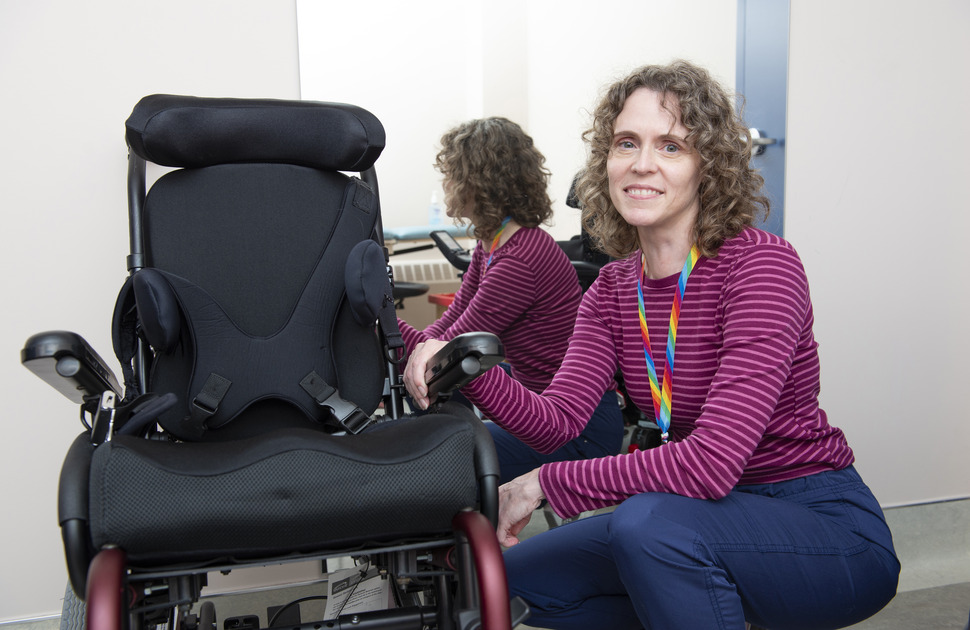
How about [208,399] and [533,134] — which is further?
[533,134]

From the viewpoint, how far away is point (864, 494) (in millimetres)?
1173

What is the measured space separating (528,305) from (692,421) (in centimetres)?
70

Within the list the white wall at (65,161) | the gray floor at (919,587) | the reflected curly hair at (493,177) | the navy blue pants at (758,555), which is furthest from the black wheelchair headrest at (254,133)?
the gray floor at (919,587)

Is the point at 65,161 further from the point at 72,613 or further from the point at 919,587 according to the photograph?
the point at 919,587

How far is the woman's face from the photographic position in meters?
1.24

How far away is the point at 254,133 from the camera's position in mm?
1413

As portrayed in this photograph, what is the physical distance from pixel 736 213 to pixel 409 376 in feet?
1.91

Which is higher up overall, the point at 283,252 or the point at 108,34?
the point at 108,34

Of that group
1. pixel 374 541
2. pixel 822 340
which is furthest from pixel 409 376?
pixel 822 340

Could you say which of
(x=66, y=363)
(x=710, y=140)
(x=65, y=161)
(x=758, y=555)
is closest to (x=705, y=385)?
(x=758, y=555)

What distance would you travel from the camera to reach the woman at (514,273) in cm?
175

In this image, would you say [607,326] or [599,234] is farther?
[599,234]

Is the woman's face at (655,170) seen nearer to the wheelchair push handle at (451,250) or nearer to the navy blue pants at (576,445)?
the navy blue pants at (576,445)

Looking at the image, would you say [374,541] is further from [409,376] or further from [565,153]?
[565,153]
